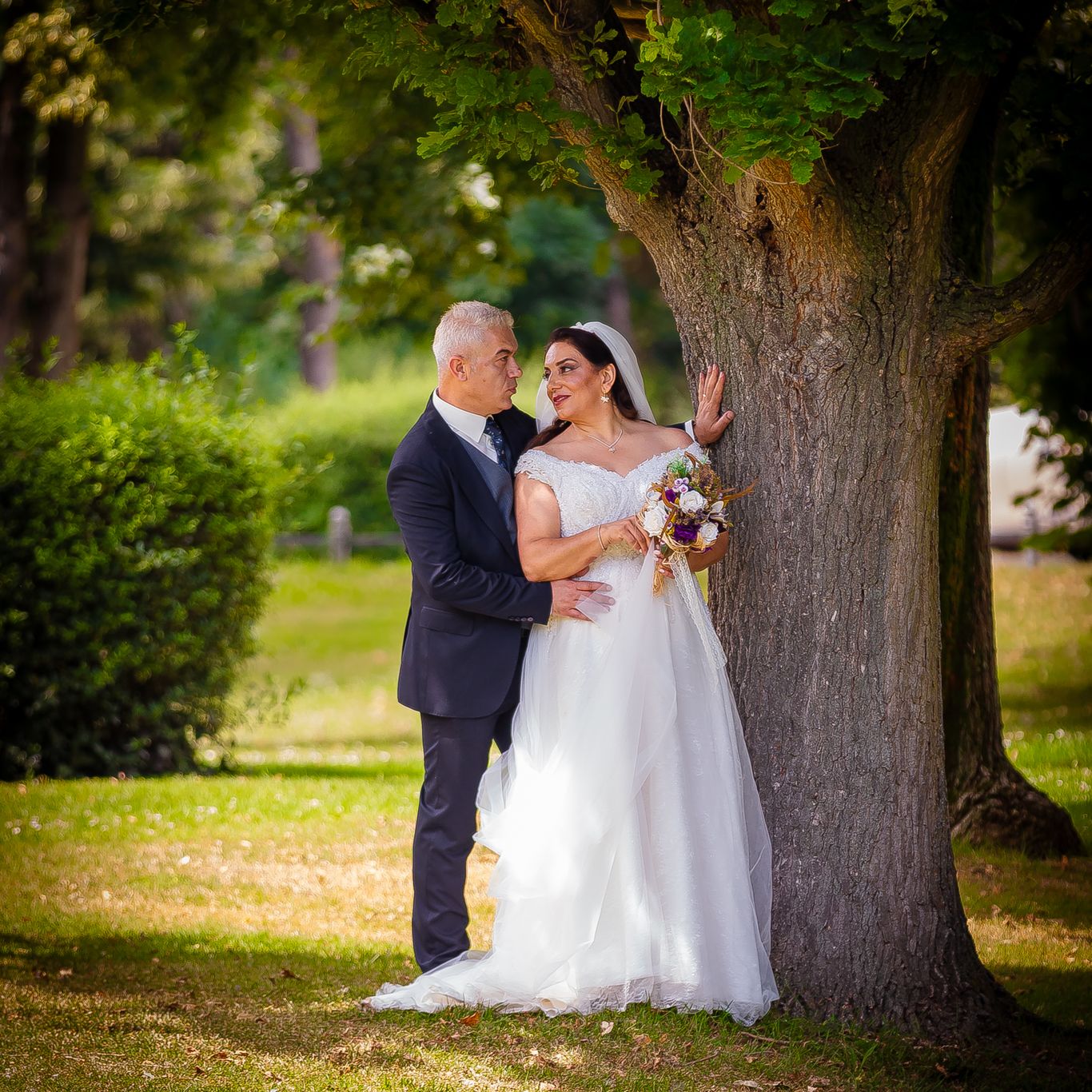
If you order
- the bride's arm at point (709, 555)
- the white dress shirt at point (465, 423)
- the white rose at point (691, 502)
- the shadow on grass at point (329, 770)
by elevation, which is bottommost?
the shadow on grass at point (329, 770)

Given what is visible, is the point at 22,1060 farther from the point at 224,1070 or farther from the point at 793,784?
the point at 793,784

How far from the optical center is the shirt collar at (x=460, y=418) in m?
5.05

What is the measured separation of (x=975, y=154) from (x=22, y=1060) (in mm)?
6012

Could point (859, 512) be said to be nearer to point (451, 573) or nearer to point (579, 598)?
point (579, 598)

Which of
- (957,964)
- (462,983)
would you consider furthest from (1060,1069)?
(462,983)

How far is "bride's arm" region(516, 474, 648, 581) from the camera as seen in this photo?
184 inches

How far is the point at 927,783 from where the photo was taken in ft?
15.0

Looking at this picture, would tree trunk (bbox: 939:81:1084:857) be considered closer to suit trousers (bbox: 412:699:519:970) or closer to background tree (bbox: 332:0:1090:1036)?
background tree (bbox: 332:0:1090:1036)

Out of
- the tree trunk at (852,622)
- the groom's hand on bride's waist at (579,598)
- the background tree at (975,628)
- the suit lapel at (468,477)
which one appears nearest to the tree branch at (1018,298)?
the tree trunk at (852,622)

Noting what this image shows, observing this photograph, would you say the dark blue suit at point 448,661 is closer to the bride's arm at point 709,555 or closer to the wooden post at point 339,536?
the bride's arm at point 709,555

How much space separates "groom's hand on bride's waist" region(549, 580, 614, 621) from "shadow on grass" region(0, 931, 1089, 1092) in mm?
1440

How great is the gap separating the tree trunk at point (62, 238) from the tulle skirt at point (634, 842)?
12.5m

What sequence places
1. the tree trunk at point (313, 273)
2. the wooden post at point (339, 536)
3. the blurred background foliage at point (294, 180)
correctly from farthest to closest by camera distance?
the tree trunk at point (313, 273), the wooden post at point (339, 536), the blurred background foliage at point (294, 180)

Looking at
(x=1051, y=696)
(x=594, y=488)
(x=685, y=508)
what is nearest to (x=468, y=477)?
(x=594, y=488)
